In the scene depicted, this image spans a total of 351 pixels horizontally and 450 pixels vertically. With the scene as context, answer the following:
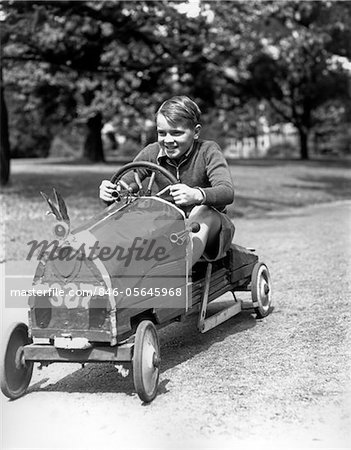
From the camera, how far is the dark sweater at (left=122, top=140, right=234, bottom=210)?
4723mm

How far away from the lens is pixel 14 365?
12.8 feet

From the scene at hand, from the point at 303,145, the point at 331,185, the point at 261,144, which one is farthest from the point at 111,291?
the point at 261,144

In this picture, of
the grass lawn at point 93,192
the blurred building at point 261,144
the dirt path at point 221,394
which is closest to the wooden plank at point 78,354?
the dirt path at point 221,394

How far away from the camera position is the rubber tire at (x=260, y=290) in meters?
5.46

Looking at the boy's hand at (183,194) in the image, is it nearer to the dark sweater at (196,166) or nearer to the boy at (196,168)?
the boy at (196,168)

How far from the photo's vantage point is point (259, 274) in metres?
5.55

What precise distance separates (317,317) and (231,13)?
510 inches

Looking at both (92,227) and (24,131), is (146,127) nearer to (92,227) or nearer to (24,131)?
(24,131)

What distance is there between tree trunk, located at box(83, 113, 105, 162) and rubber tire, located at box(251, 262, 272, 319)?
71.3 feet

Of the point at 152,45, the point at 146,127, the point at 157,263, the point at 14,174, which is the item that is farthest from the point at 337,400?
the point at 146,127

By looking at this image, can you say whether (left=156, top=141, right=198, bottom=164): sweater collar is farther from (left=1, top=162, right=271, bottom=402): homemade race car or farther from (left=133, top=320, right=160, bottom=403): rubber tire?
(left=133, top=320, right=160, bottom=403): rubber tire

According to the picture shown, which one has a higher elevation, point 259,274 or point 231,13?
point 231,13

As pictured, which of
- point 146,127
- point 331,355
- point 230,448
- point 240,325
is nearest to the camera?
point 230,448

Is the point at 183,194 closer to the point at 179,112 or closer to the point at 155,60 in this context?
the point at 179,112
